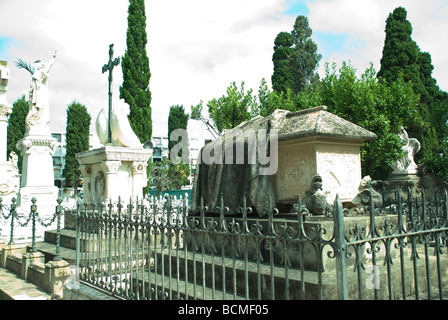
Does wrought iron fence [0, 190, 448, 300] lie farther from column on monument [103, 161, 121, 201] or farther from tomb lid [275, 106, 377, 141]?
column on monument [103, 161, 121, 201]

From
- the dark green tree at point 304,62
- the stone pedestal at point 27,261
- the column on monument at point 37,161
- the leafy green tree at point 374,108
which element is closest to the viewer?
the stone pedestal at point 27,261

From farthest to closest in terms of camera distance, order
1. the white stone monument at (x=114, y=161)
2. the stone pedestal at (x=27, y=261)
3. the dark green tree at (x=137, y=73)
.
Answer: the dark green tree at (x=137, y=73)
the white stone monument at (x=114, y=161)
the stone pedestal at (x=27, y=261)

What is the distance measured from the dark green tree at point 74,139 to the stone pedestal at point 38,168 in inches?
798

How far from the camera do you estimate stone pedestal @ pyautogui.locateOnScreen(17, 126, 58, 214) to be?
15.2 m

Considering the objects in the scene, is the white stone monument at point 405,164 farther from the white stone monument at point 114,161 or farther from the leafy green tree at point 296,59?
the white stone monument at point 114,161

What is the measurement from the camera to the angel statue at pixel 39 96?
15.9 meters

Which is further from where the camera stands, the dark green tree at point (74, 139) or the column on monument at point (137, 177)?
the dark green tree at point (74, 139)

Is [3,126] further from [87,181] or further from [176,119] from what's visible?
[176,119]

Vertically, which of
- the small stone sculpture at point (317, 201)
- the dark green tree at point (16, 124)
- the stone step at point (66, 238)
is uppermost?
the dark green tree at point (16, 124)


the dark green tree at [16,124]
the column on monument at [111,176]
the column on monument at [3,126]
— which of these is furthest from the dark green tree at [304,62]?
the dark green tree at [16,124]

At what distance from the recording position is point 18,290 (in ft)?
21.9

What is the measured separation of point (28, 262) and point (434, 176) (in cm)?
1826
